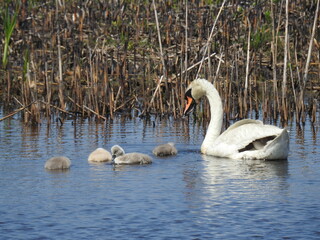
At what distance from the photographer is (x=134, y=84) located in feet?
66.7

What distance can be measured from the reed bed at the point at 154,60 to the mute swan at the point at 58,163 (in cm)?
489

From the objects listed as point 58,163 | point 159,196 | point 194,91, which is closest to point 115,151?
point 58,163

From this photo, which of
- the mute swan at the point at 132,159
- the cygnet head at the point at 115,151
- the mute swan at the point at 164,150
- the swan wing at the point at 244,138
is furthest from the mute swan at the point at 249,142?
the cygnet head at the point at 115,151

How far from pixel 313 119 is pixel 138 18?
8950 millimetres

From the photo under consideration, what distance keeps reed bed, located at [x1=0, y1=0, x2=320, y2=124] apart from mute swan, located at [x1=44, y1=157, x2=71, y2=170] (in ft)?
16.1

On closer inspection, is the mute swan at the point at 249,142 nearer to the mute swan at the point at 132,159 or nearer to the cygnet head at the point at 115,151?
the mute swan at the point at 132,159

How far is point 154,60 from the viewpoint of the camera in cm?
2147

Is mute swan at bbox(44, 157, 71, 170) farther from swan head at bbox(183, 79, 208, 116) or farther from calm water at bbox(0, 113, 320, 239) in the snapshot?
swan head at bbox(183, 79, 208, 116)

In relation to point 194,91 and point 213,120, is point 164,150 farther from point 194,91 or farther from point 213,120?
point 194,91

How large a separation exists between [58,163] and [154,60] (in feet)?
33.7

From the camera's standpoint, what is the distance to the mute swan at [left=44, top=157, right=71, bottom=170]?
11.5m

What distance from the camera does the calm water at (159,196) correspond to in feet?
26.6

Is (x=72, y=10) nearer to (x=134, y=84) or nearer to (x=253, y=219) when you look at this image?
(x=134, y=84)

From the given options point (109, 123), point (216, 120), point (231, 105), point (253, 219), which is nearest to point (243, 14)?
point (231, 105)
